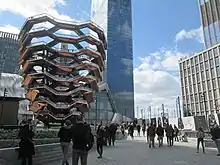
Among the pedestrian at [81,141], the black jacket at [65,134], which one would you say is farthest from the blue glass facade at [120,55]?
Result: the pedestrian at [81,141]

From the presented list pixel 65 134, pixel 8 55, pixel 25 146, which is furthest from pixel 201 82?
pixel 25 146

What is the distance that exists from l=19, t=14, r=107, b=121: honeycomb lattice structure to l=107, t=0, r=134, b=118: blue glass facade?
57.2 meters

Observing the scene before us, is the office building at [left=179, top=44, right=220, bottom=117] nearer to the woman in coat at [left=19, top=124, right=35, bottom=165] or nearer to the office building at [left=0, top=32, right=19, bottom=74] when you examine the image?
the office building at [left=0, top=32, right=19, bottom=74]

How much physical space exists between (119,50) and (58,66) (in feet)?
221

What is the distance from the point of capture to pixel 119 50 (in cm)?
11319

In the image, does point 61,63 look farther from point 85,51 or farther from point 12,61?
point 12,61

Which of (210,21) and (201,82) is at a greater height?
(210,21)

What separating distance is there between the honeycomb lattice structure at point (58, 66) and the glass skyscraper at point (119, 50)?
5716 centimetres

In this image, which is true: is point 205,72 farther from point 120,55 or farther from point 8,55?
point 8,55

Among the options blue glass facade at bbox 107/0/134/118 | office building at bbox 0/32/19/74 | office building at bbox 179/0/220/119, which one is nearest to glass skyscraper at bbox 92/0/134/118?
blue glass facade at bbox 107/0/134/118

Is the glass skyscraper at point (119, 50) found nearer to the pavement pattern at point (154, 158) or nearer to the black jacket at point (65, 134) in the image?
the pavement pattern at point (154, 158)

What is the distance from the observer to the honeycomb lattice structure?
47.0 metres

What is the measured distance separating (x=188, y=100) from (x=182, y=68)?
14.2 meters

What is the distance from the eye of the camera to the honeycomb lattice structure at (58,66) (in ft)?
154
